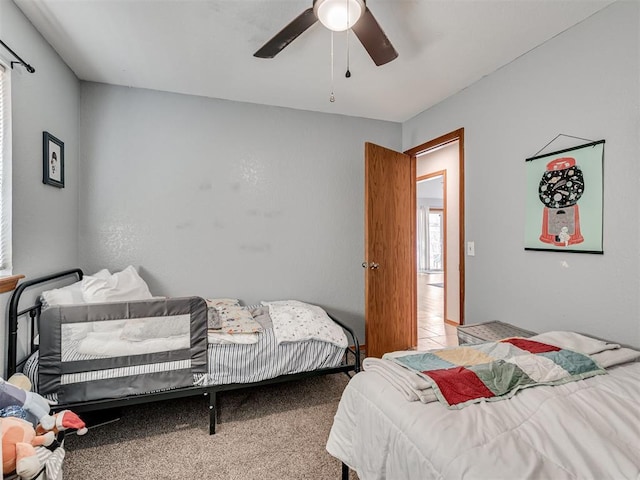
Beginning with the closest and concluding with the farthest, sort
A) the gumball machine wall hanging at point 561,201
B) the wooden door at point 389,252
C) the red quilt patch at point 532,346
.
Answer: the red quilt patch at point 532,346 → the gumball machine wall hanging at point 561,201 → the wooden door at point 389,252

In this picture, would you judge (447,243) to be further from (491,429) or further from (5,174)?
(5,174)

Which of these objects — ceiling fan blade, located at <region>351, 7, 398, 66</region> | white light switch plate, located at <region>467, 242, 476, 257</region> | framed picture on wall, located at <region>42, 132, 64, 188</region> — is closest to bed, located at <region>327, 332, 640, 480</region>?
white light switch plate, located at <region>467, 242, 476, 257</region>

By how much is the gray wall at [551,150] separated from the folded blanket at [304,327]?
1.28m

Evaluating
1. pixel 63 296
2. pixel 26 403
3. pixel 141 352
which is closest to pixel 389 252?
pixel 141 352

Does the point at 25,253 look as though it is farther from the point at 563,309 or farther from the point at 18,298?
the point at 563,309

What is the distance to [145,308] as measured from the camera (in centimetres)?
201

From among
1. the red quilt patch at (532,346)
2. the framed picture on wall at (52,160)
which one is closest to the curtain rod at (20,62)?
the framed picture on wall at (52,160)

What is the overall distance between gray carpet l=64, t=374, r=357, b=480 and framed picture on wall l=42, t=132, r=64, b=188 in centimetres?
172

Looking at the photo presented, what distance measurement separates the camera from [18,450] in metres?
1.04

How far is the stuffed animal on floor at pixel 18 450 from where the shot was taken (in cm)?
101

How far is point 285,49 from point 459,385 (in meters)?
2.33

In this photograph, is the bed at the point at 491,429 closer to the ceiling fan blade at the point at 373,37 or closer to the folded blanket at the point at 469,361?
the folded blanket at the point at 469,361

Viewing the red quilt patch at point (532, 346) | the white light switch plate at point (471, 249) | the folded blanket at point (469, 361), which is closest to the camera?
the folded blanket at point (469, 361)

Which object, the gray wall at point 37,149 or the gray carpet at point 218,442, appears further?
the gray wall at point 37,149
